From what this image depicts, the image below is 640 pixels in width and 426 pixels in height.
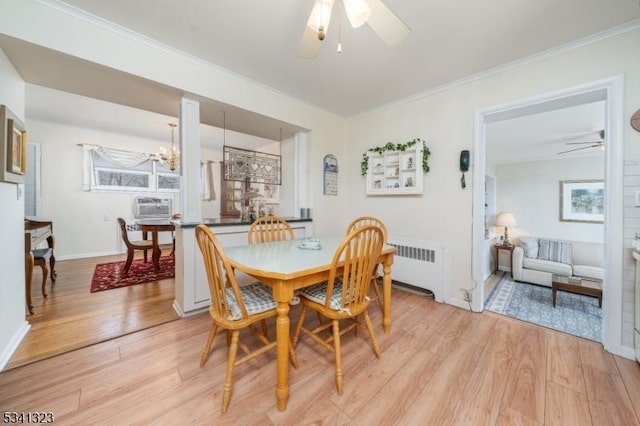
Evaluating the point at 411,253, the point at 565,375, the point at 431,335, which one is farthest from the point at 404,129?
the point at 565,375

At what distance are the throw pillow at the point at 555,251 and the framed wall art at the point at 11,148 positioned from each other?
21.0 ft

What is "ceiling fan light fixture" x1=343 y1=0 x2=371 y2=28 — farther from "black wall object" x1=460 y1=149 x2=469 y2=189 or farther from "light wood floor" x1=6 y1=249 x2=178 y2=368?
"light wood floor" x1=6 y1=249 x2=178 y2=368

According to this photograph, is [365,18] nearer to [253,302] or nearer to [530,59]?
[253,302]

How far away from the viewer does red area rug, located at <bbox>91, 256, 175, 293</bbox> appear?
10.1ft

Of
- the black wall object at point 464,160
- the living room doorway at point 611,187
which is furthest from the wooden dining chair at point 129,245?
the living room doorway at point 611,187

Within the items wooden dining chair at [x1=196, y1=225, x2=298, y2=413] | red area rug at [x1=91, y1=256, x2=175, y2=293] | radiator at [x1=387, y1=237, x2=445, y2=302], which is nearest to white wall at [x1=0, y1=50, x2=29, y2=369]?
red area rug at [x1=91, y1=256, x2=175, y2=293]

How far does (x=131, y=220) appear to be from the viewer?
16.3 ft

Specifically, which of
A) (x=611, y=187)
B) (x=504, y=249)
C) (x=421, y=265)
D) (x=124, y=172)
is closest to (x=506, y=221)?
(x=504, y=249)

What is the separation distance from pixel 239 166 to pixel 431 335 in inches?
103

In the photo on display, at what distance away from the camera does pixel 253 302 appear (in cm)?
146

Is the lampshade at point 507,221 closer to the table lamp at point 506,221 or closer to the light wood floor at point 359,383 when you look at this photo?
the table lamp at point 506,221

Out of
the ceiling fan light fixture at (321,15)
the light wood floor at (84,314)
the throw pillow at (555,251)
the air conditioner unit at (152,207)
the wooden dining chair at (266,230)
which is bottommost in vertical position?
the light wood floor at (84,314)

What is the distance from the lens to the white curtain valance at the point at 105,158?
14.5 ft

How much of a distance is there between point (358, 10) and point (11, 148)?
241 cm
